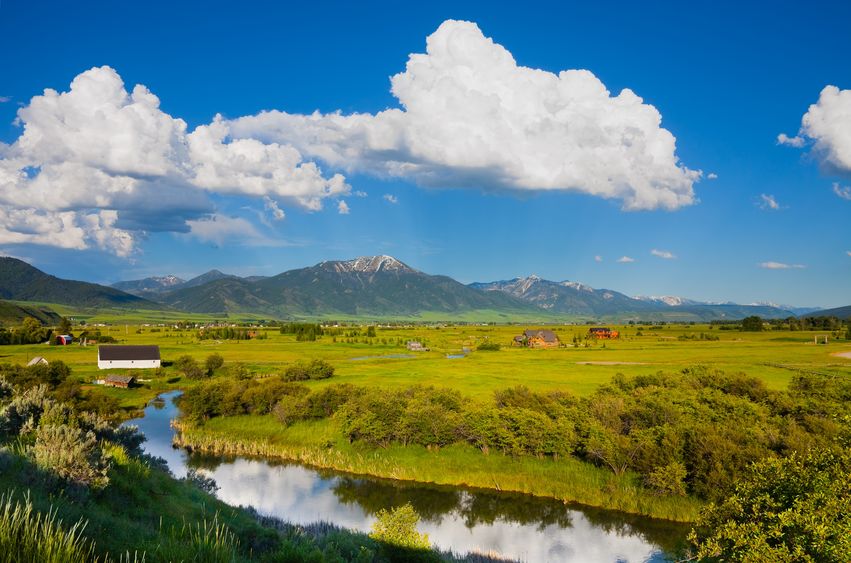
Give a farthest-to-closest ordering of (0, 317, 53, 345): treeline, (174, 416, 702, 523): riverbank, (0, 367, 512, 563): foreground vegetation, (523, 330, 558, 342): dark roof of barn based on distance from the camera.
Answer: (523, 330, 558, 342): dark roof of barn
(0, 317, 53, 345): treeline
(174, 416, 702, 523): riverbank
(0, 367, 512, 563): foreground vegetation

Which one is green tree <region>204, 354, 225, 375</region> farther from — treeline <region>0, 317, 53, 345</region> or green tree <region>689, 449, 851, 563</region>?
green tree <region>689, 449, 851, 563</region>

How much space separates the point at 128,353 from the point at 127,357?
0.91 metres

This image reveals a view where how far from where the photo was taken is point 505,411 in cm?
4581

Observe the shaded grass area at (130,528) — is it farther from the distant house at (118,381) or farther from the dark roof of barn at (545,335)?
the dark roof of barn at (545,335)

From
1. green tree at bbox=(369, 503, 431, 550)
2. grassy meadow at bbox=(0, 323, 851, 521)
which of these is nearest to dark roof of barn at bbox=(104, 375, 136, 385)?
grassy meadow at bbox=(0, 323, 851, 521)

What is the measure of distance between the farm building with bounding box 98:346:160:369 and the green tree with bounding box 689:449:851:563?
109 m

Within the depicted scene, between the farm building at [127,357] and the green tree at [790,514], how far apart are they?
109 m

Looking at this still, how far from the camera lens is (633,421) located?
4450 cm

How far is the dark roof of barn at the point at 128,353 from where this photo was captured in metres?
102

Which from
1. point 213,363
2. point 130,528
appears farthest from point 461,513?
point 213,363

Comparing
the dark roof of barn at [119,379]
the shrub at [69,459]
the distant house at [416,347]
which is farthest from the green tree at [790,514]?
the distant house at [416,347]

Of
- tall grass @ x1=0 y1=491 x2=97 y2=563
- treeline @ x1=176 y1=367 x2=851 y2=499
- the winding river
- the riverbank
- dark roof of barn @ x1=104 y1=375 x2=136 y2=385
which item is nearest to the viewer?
tall grass @ x1=0 y1=491 x2=97 y2=563

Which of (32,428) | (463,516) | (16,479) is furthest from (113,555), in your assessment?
(463,516)

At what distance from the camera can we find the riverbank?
36562mm
